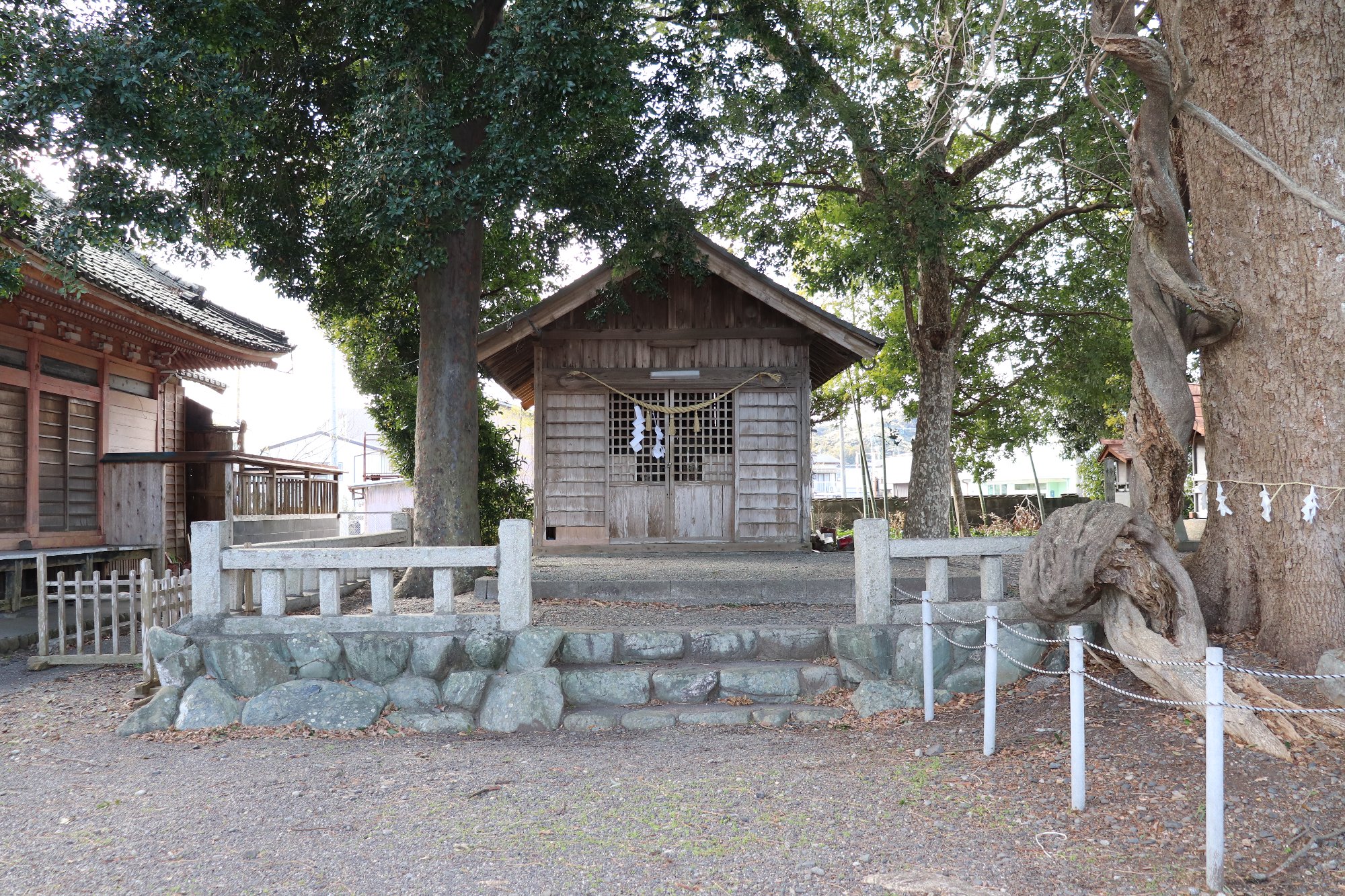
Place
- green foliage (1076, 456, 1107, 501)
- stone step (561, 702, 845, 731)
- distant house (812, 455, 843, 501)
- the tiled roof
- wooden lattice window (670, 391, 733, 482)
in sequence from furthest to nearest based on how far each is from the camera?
distant house (812, 455, 843, 501), green foliage (1076, 456, 1107, 501), wooden lattice window (670, 391, 733, 482), the tiled roof, stone step (561, 702, 845, 731)

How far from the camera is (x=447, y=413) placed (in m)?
9.43

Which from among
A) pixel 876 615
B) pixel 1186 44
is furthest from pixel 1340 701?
pixel 1186 44

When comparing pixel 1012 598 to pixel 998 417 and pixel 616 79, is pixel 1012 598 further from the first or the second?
pixel 998 417

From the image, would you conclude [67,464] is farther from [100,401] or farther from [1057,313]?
[1057,313]

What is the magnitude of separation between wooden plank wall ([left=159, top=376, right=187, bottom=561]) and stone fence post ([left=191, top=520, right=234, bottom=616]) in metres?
10.2

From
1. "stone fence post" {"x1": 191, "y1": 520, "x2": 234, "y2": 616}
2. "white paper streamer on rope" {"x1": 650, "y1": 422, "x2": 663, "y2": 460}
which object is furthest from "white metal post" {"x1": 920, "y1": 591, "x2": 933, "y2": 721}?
"white paper streamer on rope" {"x1": 650, "y1": 422, "x2": 663, "y2": 460}

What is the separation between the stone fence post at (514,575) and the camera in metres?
6.77

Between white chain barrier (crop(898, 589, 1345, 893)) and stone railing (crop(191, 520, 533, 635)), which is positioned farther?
stone railing (crop(191, 520, 533, 635))

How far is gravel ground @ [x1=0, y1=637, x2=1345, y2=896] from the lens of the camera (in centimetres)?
389

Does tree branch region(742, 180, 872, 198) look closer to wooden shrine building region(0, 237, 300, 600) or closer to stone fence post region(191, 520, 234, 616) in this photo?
wooden shrine building region(0, 237, 300, 600)

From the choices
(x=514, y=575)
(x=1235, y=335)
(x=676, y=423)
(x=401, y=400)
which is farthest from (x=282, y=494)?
(x=1235, y=335)

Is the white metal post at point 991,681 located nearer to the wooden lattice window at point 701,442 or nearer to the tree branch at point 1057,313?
the wooden lattice window at point 701,442

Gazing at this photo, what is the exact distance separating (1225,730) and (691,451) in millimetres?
8820

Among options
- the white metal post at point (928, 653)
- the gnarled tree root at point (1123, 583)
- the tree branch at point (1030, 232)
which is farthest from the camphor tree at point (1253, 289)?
the tree branch at point (1030, 232)
